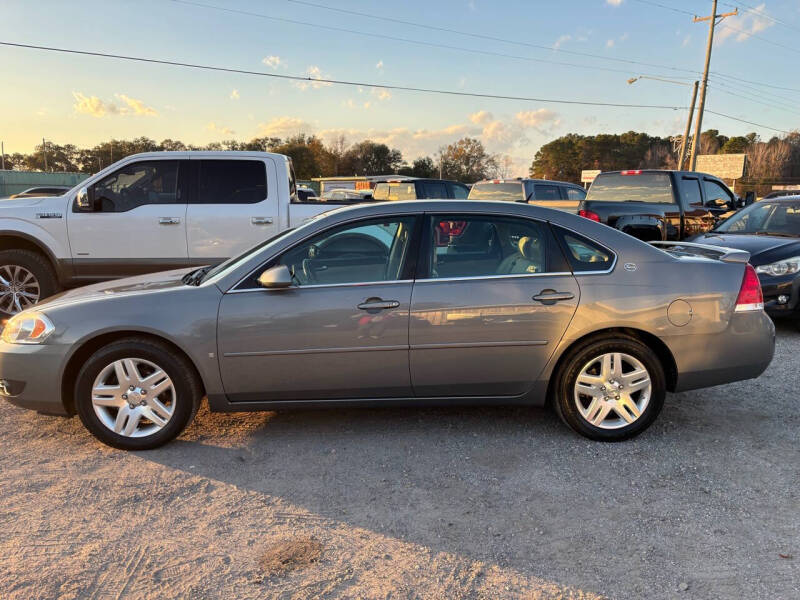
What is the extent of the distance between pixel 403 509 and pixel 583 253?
1971 millimetres

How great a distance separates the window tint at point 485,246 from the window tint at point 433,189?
11.9 meters

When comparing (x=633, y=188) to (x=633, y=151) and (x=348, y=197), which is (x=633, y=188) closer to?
(x=348, y=197)

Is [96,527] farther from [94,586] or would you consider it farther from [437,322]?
[437,322]

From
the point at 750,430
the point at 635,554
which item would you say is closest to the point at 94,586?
the point at 635,554

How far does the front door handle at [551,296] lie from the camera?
11.6ft

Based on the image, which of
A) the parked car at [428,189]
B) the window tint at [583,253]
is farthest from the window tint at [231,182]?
the parked car at [428,189]

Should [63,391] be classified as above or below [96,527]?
above

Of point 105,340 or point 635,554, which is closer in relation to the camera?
point 635,554

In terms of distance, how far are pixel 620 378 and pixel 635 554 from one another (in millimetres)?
1313

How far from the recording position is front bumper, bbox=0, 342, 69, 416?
3.47m

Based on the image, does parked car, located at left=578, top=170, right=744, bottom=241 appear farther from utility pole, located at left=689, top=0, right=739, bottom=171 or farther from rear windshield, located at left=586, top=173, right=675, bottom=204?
utility pole, located at left=689, top=0, right=739, bottom=171

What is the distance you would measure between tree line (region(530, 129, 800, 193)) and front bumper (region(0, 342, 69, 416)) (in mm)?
77293

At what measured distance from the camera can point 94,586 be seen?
7.69ft

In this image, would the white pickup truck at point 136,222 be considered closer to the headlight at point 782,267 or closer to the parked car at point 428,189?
the headlight at point 782,267
